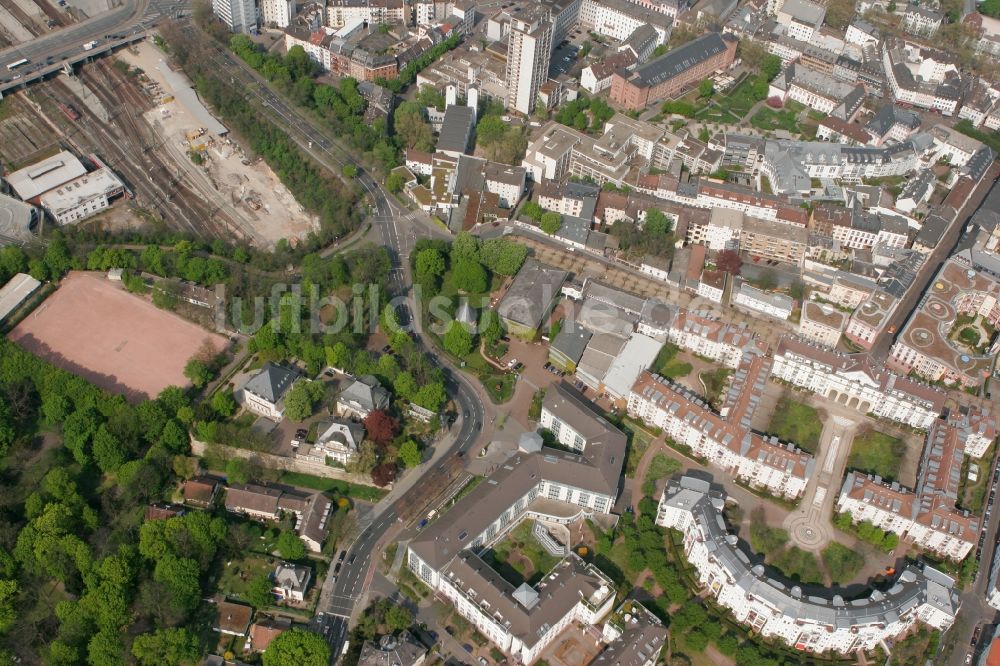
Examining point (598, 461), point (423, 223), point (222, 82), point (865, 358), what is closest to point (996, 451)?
point (865, 358)

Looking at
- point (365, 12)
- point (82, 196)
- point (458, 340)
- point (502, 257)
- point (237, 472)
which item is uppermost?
point (365, 12)

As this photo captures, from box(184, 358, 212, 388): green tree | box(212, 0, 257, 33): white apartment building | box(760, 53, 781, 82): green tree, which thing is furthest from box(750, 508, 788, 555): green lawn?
box(212, 0, 257, 33): white apartment building

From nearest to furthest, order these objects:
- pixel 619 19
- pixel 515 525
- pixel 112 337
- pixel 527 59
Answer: pixel 515 525 → pixel 112 337 → pixel 527 59 → pixel 619 19

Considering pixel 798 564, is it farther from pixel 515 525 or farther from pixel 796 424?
pixel 515 525

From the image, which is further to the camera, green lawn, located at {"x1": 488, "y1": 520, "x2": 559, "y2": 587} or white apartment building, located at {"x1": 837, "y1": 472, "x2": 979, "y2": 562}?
white apartment building, located at {"x1": 837, "y1": 472, "x2": 979, "y2": 562}

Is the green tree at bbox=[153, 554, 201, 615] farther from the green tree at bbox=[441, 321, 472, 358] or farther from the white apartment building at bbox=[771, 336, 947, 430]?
the white apartment building at bbox=[771, 336, 947, 430]

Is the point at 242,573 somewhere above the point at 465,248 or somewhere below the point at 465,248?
below

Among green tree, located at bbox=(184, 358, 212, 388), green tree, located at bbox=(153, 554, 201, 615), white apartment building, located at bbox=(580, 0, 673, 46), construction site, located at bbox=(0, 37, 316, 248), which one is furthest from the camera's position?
white apartment building, located at bbox=(580, 0, 673, 46)

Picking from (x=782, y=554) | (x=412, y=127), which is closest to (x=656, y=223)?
(x=412, y=127)
